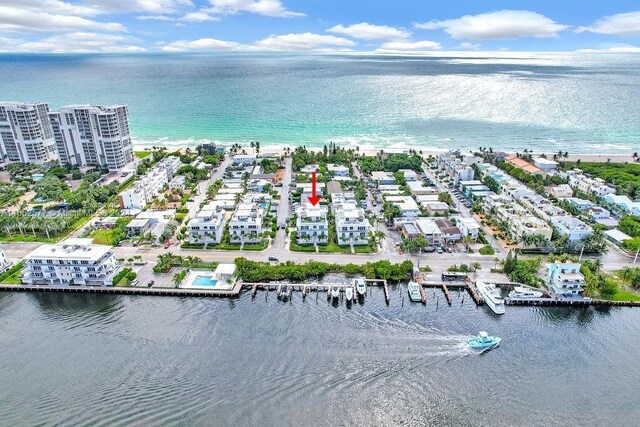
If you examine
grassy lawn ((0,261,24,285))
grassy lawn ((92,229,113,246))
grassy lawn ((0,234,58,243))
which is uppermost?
grassy lawn ((0,234,58,243))

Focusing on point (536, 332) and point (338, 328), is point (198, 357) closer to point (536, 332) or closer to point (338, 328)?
point (338, 328)

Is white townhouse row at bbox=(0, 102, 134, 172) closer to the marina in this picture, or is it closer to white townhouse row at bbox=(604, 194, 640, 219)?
the marina

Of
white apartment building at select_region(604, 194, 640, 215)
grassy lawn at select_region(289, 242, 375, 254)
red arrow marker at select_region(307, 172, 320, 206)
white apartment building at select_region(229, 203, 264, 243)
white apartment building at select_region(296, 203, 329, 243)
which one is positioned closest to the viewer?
grassy lawn at select_region(289, 242, 375, 254)

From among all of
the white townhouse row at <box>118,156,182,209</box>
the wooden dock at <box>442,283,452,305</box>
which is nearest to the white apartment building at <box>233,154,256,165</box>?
the white townhouse row at <box>118,156,182,209</box>

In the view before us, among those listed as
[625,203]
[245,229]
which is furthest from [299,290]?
[625,203]

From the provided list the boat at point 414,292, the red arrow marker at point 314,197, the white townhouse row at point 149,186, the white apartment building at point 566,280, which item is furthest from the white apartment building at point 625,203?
the white townhouse row at point 149,186

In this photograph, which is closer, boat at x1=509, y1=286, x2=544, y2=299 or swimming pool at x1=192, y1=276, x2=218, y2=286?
boat at x1=509, y1=286, x2=544, y2=299

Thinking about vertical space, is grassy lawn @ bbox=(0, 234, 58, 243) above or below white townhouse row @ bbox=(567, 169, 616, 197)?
below

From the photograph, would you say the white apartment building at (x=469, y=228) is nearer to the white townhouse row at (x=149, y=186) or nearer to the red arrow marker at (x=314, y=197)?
the red arrow marker at (x=314, y=197)
